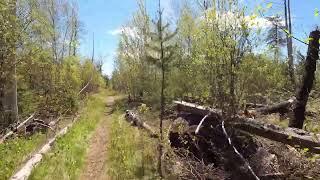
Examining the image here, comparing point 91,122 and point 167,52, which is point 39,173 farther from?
point 91,122

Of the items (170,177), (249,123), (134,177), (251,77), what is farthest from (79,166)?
(251,77)

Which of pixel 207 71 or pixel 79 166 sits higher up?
pixel 207 71

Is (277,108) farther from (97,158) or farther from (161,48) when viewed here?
(97,158)

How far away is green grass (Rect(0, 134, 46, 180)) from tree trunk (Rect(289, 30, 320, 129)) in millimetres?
8209

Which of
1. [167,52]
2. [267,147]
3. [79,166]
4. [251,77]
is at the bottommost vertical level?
[79,166]

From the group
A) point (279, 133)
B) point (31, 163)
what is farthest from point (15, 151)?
point (279, 133)

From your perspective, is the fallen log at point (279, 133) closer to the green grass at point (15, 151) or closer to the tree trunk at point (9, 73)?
the green grass at point (15, 151)

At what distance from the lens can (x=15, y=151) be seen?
449 inches

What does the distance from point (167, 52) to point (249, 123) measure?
122 inches

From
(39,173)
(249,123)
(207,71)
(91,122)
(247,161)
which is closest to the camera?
(247,161)

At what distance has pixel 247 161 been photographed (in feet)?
27.5

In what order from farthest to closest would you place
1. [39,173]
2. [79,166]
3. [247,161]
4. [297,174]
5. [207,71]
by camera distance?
1. [207,71]
2. [79,166]
3. [39,173]
4. [247,161]
5. [297,174]

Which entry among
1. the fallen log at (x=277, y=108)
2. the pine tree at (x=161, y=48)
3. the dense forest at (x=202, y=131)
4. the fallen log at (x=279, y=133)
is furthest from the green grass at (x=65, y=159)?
the fallen log at (x=277, y=108)

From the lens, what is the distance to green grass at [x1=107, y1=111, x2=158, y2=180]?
9.17m
